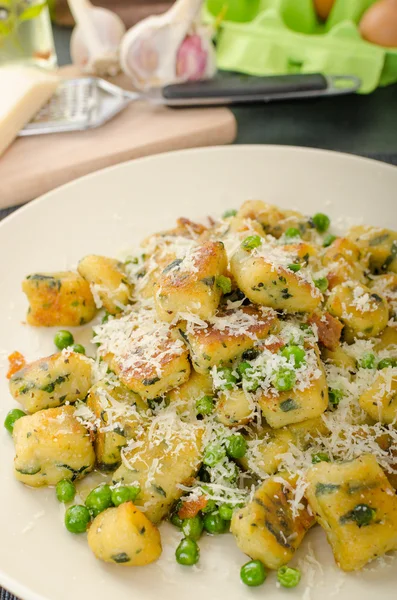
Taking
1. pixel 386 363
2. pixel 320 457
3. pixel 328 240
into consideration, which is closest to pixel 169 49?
pixel 328 240

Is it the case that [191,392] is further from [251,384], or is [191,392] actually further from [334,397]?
[334,397]

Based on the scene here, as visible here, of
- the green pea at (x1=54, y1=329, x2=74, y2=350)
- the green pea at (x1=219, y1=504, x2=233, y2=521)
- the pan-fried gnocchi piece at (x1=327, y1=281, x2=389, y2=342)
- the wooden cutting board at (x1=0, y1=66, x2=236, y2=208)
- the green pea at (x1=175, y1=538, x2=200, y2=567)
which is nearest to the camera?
the green pea at (x1=175, y1=538, x2=200, y2=567)

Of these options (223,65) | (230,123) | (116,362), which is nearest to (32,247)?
(116,362)

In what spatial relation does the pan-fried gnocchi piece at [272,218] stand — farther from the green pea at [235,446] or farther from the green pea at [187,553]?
the green pea at [187,553]

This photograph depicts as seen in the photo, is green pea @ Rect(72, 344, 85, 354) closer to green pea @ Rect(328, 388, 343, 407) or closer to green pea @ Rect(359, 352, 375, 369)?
green pea @ Rect(328, 388, 343, 407)

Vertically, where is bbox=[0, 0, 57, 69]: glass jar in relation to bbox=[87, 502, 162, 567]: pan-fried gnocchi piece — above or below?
above

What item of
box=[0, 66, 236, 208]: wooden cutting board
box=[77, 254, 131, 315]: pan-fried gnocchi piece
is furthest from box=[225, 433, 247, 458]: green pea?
box=[0, 66, 236, 208]: wooden cutting board

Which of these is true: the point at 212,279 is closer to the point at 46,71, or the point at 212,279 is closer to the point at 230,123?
the point at 230,123
